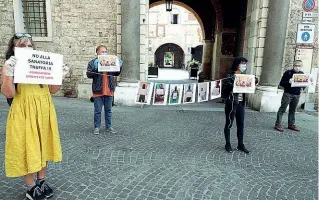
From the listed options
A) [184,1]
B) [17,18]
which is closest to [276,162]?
[17,18]

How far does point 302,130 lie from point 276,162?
2.64 meters

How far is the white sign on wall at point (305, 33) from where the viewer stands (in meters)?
8.21

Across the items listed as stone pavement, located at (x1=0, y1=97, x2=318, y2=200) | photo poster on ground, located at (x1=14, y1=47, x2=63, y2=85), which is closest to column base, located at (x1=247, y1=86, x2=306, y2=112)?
stone pavement, located at (x1=0, y1=97, x2=318, y2=200)

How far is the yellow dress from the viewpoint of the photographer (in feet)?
8.66

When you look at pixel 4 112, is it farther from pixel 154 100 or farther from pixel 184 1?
pixel 184 1

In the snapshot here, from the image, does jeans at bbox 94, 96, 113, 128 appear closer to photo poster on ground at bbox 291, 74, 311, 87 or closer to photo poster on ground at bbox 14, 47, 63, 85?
photo poster on ground at bbox 14, 47, 63, 85

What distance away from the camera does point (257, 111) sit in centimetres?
846

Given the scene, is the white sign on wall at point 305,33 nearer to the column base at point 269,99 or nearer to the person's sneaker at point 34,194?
the column base at point 269,99

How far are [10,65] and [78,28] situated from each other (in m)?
6.99

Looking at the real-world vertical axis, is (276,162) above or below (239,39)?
below

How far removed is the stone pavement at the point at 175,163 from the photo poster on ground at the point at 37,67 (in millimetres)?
1439

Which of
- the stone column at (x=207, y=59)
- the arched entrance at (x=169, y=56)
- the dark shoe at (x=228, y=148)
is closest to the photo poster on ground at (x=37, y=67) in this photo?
the dark shoe at (x=228, y=148)

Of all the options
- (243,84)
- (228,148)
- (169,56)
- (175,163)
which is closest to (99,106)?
(175,163)

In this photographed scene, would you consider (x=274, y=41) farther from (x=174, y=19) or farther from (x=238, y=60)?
(x=174, y=19)
